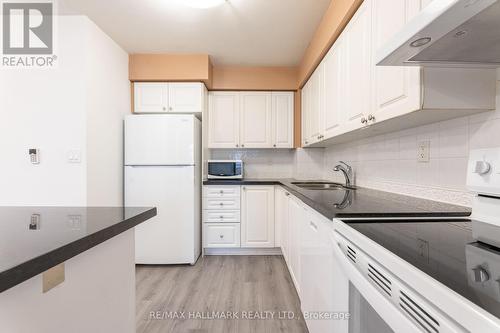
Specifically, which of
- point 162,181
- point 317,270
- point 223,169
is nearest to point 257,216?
point 223,169

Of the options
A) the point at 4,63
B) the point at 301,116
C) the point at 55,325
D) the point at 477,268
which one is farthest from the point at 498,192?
the point at 4,63

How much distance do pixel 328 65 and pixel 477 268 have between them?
1971mm

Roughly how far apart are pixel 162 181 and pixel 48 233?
2.17m

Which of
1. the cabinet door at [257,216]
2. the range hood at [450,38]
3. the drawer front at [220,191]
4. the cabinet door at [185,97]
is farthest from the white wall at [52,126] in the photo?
the range hood at [450,38]

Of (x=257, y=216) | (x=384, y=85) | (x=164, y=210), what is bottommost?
(x=257, y=216)

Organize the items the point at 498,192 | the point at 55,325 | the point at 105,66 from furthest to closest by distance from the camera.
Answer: the point at 105,66
the point at 498,192
the point at 55,325

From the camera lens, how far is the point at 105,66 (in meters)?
2.52

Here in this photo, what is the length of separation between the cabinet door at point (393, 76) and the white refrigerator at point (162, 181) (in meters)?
2.00

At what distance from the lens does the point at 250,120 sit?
133 inches

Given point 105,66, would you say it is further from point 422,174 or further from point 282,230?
point 422,174

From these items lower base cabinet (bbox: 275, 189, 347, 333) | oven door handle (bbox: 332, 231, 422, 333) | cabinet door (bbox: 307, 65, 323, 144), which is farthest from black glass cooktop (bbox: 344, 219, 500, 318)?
cabinet door (bbox: 307, 65, 323, 144)

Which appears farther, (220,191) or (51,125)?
(220,191)

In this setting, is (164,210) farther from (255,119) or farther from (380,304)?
(380,304)

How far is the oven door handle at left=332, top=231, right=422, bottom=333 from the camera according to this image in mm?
517
